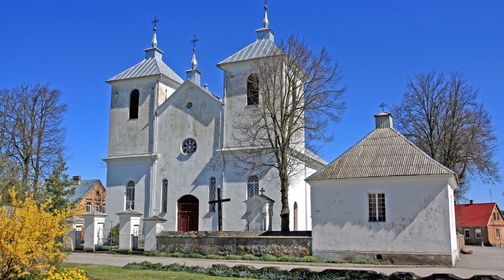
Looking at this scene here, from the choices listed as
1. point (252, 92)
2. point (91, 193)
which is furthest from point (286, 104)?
point (91, 193)

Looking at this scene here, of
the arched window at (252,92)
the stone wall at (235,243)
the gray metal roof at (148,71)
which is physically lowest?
the stone wall at (235,243)

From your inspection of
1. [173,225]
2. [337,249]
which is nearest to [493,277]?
[337,249]

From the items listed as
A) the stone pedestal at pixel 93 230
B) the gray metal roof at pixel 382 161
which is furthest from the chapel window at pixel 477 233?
the stone pedestal at pixel 93 230

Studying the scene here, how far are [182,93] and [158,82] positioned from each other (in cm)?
222

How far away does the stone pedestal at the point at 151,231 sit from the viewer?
25.1 metres

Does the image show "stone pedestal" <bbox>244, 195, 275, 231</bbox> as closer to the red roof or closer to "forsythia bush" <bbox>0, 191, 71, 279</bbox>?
"forsythia bush" <bbox>0, 191, 71, 279</bbox>

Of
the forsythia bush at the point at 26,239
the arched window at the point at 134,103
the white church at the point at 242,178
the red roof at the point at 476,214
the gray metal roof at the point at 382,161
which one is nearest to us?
the forsythia bush at the point at 26,239

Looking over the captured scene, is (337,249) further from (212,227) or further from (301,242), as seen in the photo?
(212,227)

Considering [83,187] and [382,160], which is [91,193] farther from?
[382,160]

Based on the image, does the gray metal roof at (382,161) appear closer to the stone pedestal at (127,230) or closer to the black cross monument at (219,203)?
the black cross monument at (219,203)

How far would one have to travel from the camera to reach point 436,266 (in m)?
19.0

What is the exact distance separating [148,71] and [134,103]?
102 inches

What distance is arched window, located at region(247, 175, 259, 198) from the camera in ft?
98.3

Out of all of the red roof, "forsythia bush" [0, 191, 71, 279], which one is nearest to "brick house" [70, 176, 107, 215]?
the red roof
